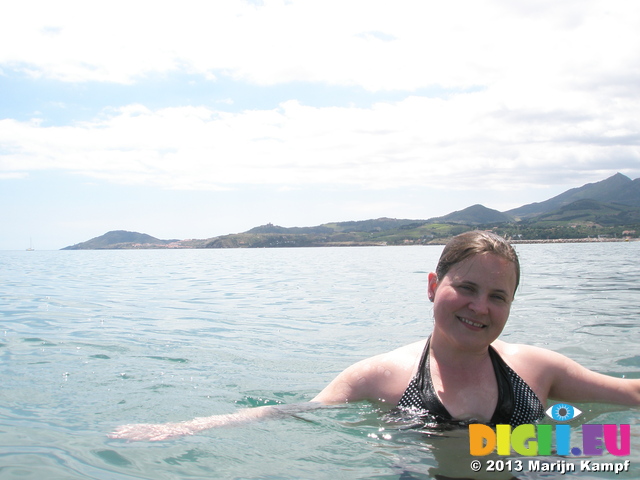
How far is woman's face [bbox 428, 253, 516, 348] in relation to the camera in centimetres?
361

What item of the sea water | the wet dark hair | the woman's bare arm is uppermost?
the wet dark hair

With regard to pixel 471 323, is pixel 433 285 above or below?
above

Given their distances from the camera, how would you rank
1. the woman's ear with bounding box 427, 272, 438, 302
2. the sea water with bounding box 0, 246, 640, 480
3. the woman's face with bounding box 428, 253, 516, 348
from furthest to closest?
1. the woman's ear with bounding box 427, 272, 438, 302
2. the sea water with bounding box 0, 246, 640, 480
3. the woman's face with bounding box 428, 253, 516, 348

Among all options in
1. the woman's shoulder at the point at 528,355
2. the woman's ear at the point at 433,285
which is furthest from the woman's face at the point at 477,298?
the woman's shoulder at the point at 528,355

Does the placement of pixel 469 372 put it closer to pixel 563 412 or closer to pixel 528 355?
pixel 528 355

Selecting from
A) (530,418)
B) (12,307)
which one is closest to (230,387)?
(530,418)

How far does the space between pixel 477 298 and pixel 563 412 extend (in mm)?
1837

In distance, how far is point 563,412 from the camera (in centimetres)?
460

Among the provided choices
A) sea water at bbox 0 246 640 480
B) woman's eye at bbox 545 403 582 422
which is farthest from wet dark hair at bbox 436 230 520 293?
woman's eye at bbox 545 403 582 422

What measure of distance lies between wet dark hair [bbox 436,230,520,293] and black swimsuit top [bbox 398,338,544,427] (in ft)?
2.59


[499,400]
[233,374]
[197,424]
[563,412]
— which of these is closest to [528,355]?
[499,400]

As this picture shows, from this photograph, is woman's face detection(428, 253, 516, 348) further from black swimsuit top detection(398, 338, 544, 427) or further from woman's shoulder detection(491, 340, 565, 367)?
woman's shoulder detection(491, 340, 565, 367)

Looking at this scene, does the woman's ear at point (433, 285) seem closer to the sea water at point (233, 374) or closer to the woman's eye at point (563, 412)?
the sea water at point (233, 374)

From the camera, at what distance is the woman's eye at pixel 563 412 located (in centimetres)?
447
